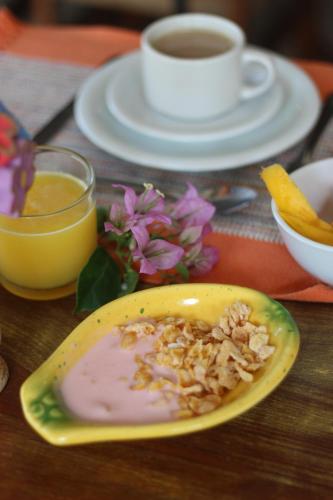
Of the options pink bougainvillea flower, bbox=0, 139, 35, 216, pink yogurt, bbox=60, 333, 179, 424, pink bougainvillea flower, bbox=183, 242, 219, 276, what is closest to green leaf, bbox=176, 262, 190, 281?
pink bougainvillea flower, bbox=183, 242, 219, 276

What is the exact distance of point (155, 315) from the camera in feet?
2.26

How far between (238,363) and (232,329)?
0.14 ft

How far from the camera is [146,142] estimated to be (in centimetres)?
92

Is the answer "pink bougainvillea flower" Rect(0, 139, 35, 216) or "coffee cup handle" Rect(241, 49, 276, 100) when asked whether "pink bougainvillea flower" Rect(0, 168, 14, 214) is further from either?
"coffee cup handle" Rect(241, 49, 276, 100)

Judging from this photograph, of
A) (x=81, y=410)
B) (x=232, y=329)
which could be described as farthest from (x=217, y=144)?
(x=81, y=410)

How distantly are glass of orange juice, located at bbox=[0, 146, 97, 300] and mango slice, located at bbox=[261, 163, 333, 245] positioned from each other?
17 cm

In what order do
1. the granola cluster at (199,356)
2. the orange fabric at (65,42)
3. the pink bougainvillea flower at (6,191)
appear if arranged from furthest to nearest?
the orange fabric at (65,42) → the granola cluster at (199,356) → the pink bougainvillea flower at (6,191)

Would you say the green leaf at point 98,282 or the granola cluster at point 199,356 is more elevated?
the granola cluster at point 199,356

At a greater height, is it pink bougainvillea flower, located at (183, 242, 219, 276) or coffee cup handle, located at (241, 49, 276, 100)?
coffee cup handle, located at (241, 49, 276, 100)

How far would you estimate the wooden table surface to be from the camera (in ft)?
1.89

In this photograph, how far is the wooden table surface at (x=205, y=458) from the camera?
1.89 ft

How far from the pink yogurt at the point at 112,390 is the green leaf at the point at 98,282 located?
0.07 m

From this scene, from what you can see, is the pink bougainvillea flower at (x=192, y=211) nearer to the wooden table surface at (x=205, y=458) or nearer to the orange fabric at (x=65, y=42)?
the wooden table surface at (x=205, y=458)

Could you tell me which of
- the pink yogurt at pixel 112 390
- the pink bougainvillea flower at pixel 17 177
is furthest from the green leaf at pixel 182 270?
the pink bougainvillea flower at pixel 17 177
